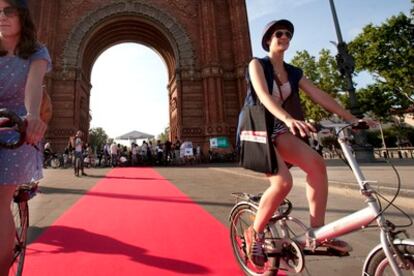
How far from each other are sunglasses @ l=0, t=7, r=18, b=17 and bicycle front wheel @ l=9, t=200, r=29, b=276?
1.17 m

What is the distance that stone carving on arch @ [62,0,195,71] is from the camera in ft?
71.8

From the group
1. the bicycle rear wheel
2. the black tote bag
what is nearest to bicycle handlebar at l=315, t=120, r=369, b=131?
the black tote bag

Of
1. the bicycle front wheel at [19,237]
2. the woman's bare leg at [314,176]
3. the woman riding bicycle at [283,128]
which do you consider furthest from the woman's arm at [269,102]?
the bicycle front wheel at [19,237]

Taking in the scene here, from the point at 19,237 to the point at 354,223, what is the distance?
2118mm

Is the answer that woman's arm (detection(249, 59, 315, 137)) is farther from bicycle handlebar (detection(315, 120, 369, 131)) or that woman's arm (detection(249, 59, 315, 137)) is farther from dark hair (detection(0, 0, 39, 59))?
dark hair (detection(0, 0, 39, 59))

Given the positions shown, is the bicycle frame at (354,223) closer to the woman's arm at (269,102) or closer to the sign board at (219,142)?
the woman's arm at (269,102)

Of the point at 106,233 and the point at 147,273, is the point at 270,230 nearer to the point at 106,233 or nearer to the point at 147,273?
the point at 147,273

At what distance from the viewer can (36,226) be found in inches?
155

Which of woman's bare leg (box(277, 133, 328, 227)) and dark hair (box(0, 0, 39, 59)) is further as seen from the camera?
woman's bare leg (box(277, 133, 328, 227))

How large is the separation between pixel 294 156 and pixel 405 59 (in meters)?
24.5

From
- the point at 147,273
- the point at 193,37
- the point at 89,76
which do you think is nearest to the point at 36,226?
the point at 147,273

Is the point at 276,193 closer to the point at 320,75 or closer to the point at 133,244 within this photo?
the point at 133,244

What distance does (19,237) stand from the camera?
6.37 ft

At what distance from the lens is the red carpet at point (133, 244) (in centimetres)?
253
